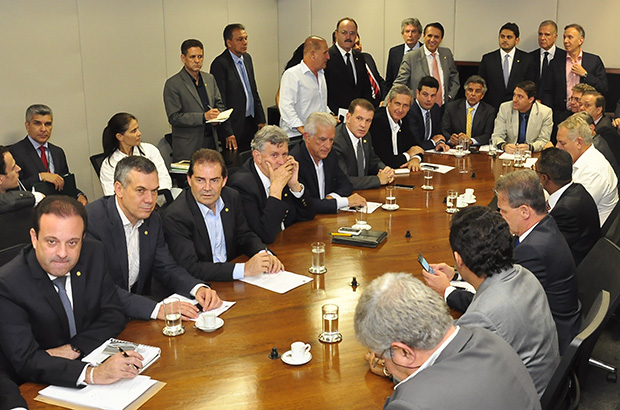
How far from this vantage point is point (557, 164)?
4.38 metres

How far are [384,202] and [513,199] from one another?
5.97ft

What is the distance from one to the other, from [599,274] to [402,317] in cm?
206

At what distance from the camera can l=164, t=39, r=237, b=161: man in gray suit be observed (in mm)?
7449

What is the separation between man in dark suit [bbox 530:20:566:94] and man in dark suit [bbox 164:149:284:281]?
626cm

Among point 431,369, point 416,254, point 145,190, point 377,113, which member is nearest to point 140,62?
point 377,113

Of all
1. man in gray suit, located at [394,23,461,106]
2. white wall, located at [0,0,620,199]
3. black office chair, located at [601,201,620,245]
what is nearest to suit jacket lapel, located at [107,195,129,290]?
white wall, located at [0,0,620,199]

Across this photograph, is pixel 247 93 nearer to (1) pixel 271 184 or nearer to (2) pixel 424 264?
(1) pixel 271 184

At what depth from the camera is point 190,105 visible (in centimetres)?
758

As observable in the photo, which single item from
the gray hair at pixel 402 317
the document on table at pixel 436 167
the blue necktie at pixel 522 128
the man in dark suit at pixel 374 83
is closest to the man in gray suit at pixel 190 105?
the man in dark suit at pixel 374 83

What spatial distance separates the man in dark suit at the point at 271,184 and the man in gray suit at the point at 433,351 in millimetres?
2468

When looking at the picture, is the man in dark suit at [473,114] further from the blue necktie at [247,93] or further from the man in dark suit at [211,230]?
the man in dark suit at [211,230]

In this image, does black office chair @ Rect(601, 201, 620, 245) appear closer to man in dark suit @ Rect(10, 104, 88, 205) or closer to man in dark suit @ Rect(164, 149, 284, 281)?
man in dark suit @ Rect(164, 149, 284, 281)

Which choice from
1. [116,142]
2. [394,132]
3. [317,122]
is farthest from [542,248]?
[116,142]

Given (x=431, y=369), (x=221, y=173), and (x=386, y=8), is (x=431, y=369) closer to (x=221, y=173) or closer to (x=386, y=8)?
(x=221, y=173)
